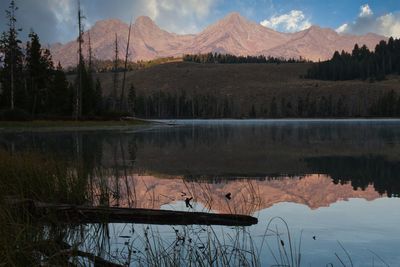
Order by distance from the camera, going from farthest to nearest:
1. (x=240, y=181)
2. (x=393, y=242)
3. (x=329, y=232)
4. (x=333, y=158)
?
(x=333, y=158)
(x=240, y=181)
(x=329, y=232)
(x=393, y=242)

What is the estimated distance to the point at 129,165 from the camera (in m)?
19.6

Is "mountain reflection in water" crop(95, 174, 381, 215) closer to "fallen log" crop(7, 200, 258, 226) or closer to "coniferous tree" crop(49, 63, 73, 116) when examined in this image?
"fallen log" crop(7, 200, 258, 226)

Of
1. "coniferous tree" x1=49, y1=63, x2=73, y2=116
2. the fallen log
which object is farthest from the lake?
"coniferous tree" x1=49, y1=63, x2=73, y2=116

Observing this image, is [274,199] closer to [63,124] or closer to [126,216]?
[126,216]

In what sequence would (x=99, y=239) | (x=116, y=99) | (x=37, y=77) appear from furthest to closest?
(x=116, y=99) → (x=37, y=77) → (x=99, y=239)

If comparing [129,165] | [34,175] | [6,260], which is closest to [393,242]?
[6,260]

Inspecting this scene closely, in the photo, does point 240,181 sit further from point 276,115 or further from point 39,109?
point 276,115

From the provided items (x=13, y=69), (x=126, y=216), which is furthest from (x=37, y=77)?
(x=126, y=216)

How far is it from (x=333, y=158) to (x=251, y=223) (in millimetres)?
15700

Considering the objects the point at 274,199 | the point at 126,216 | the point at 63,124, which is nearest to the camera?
the point at 126,216

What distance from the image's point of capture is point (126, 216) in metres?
8.84

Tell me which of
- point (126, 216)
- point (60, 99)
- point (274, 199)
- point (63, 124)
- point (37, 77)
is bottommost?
point (274, 199)

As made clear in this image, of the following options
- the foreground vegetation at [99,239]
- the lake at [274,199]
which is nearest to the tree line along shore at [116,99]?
the lake at [274,199]

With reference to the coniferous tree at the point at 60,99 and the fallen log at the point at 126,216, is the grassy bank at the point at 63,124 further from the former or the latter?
the fallen log at the point at 126,216
